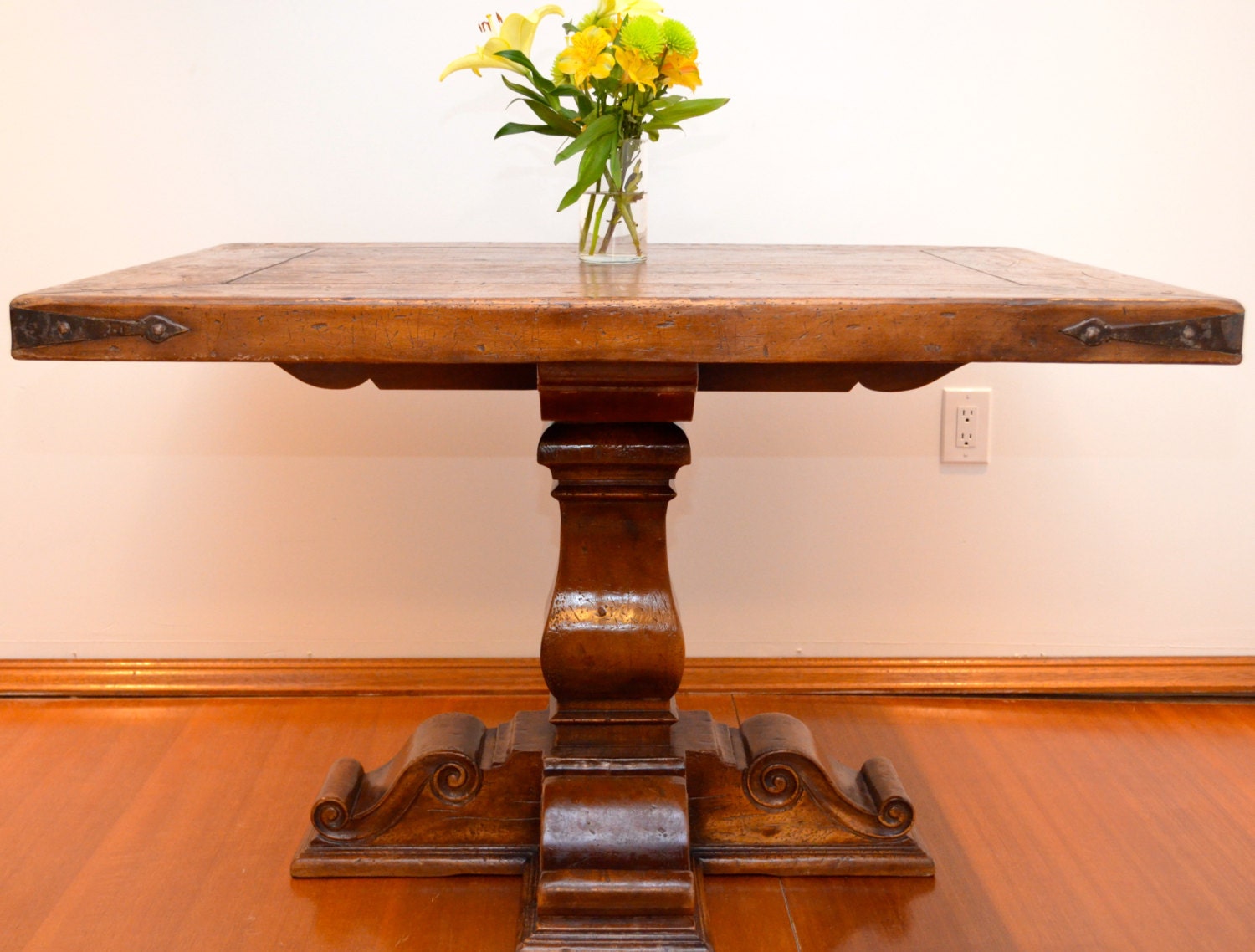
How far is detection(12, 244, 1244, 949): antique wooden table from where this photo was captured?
3.35 ft

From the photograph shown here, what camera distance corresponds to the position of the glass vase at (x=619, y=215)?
4.43ft

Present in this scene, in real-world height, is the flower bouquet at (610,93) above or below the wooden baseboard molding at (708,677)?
above

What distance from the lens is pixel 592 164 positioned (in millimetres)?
1291

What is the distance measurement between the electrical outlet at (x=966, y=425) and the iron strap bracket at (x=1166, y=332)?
84cm

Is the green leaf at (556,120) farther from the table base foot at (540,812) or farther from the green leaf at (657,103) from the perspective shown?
the table base foot at (540,812)

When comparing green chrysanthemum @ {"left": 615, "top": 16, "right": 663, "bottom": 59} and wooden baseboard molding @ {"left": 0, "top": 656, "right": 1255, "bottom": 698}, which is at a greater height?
green chrysanthemum @ {"left": 615, "top": 16, "right": 663, "bottom": 59}

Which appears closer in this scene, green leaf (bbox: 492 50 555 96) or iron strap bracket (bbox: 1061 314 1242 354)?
iron strap bracket (bbox: 1061 314 1242 354)

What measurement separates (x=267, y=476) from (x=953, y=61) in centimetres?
128

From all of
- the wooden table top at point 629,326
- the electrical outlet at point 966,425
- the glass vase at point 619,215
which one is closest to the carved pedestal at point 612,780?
the wooden table top at point 629,326

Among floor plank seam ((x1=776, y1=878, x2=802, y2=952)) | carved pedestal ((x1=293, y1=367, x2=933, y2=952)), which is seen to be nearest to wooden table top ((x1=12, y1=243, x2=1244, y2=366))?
carved pedestal ((x1=293, y1=367, x2=933, y2=952))

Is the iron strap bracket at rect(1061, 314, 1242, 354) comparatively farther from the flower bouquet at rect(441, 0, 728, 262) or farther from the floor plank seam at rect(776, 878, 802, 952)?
the floor plank seam at rect(776, 878, 802, 952)

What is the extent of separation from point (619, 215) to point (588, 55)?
189 mm

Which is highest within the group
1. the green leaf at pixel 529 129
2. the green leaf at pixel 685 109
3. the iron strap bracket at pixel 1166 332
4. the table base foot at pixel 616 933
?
the green leaf at pixel 685 109

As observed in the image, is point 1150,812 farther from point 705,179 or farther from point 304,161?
point 304,161
